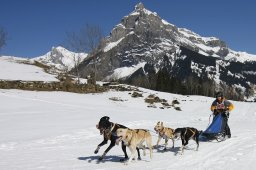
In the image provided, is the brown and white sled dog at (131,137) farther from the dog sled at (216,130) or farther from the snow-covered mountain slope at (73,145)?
the dog sled at (216,130)

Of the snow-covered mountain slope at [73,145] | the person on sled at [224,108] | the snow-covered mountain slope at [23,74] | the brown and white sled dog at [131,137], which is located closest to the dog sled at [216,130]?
the person on sled at [224,108]

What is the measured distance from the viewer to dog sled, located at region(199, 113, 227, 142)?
46.0 feet

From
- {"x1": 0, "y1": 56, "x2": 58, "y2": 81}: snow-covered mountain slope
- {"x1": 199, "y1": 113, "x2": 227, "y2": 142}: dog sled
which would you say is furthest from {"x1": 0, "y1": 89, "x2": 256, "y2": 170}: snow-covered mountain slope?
{"x1": 0, "y1": 56, "x2": 58, "y2": 81}: snow-covered mountain slope

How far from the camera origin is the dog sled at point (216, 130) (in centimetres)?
1402

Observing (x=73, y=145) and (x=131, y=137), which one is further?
(x=73, y=145)

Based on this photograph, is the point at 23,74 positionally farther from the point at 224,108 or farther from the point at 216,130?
the point at 216,130

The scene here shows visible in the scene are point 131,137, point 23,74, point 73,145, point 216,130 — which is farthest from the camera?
point 23,74

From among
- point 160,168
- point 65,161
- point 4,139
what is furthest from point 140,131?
point 4,139

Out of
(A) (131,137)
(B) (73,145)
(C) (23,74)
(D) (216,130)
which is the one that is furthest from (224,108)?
(C) (23,74)

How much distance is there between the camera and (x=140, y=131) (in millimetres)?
10250

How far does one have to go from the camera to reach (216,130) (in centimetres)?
1405

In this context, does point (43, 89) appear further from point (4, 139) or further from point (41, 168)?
point (41, 168)

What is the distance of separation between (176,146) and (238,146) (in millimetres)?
2298

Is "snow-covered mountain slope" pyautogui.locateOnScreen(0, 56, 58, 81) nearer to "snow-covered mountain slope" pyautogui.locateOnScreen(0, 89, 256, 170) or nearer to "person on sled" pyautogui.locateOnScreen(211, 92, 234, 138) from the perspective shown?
"snow-covered mountain slope" pyautogui.locateOnScreen(0, 89, 256, 170)
